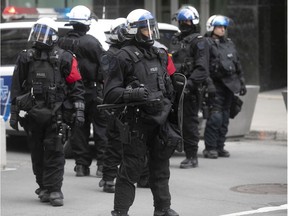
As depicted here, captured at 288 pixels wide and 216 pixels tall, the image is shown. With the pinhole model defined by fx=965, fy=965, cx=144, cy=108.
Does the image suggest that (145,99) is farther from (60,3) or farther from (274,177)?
(60,3)

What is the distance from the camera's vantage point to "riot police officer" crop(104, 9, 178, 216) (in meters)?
8.09

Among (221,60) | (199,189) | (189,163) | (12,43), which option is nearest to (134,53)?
(199,189)

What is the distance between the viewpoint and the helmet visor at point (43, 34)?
31.1 ft

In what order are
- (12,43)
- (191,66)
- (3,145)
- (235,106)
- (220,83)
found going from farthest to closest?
1. (12,43)
2. (235,106)
3. (220,83)
4. (191,66)
5. (3,145)

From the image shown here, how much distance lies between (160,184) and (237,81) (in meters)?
4.88

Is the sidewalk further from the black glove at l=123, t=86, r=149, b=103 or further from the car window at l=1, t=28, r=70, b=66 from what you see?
the black glove at l=123, t=86, r=149, b=103

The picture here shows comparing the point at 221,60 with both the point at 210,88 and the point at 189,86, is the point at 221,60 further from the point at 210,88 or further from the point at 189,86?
the point at 189,86

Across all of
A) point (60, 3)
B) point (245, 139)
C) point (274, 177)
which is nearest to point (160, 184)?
point (274, 177)

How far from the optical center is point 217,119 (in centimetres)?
1288

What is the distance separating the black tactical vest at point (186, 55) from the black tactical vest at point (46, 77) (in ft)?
8.49

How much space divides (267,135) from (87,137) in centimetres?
452

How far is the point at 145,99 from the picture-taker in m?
7.91

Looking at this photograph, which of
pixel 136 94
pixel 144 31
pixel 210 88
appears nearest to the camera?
pixel 136 94

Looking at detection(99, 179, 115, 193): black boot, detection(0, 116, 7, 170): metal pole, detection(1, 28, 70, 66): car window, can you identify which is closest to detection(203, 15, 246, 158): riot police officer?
detection(1, 28, 70, 66): car window
